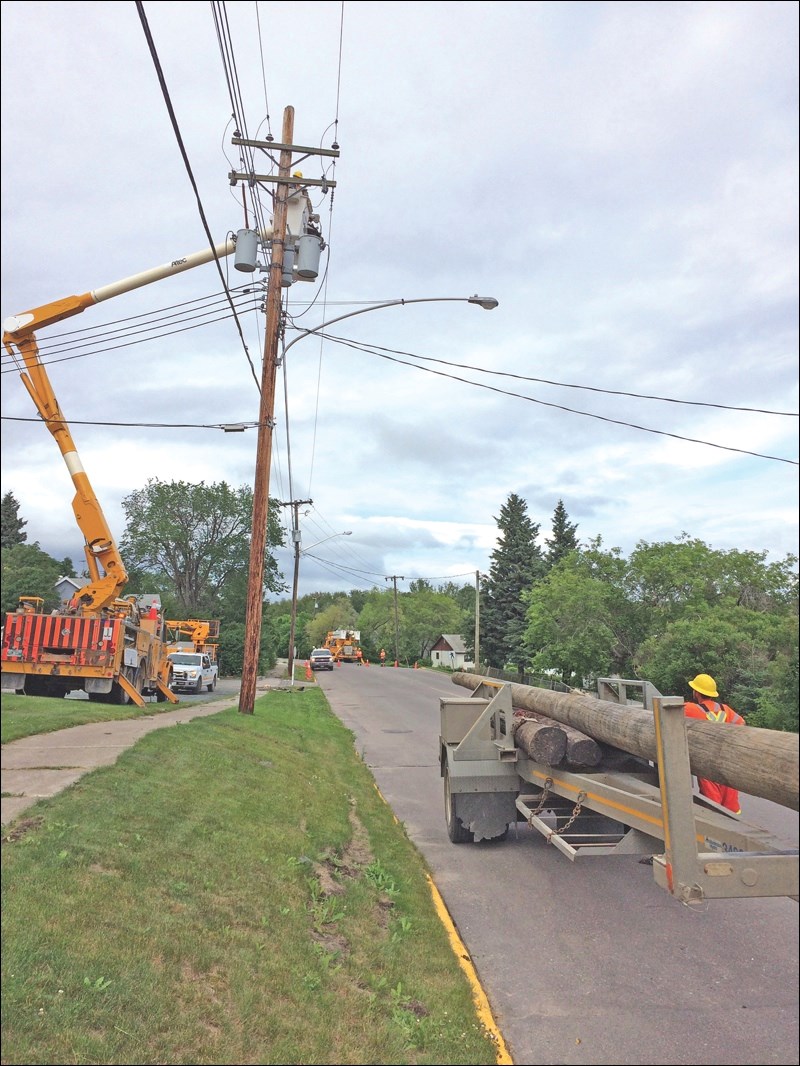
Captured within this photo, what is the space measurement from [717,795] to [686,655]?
115 cm

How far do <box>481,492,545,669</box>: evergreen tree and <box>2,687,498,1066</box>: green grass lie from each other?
52180mm

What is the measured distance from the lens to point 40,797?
2391 millimetres

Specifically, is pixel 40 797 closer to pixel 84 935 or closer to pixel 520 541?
pixel 84 935

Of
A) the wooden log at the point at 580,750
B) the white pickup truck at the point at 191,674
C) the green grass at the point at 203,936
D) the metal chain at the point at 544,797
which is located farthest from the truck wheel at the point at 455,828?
the white pickup truck at the point at 191,674

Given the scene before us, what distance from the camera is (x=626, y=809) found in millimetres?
4754

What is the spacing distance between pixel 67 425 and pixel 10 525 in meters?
1.93

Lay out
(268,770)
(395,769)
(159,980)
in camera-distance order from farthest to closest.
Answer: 1. (395,769)
2. (268,770)
3. (159,980)

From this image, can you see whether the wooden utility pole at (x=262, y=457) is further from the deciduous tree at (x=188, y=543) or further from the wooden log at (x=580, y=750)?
the deciduous tree at (x=188, y=543)

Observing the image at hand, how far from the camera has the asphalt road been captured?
4.22 m

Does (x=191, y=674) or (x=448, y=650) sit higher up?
(x=191, y=674)

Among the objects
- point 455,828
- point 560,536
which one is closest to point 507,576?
point 560,536

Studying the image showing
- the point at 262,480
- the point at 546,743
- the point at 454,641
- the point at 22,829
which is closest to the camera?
the point at 22,829

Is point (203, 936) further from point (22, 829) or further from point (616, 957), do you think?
point (616, 957)

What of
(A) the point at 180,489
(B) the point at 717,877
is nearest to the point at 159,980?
(A) the point at 180,489
